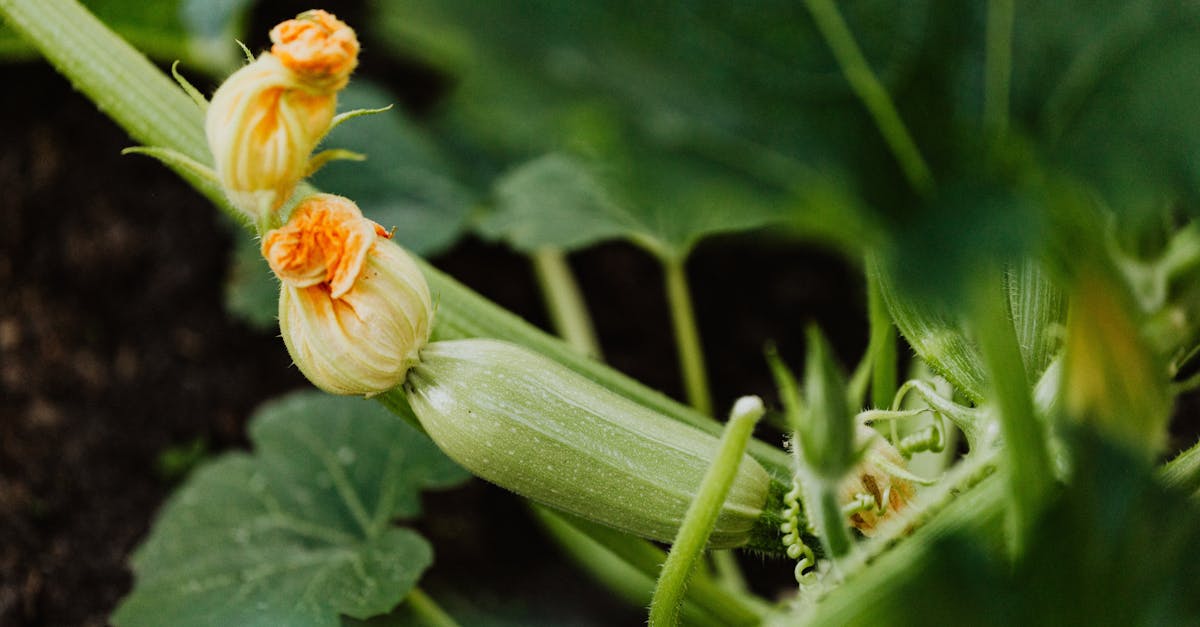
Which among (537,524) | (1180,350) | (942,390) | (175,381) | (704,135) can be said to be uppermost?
(1180,350)

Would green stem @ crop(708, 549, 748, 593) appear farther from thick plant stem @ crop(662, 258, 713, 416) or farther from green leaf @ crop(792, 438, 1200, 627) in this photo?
green leaf @ crop(792, 438, 1200, 627)

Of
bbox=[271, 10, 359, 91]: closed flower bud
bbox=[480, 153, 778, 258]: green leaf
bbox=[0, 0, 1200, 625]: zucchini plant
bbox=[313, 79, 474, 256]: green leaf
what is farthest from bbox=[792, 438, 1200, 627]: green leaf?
bbox=[313, 79, 474, 256]: green leaf

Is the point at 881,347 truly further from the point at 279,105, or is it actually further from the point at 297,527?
the point at 297,527

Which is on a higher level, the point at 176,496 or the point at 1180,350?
the point at 1180,350

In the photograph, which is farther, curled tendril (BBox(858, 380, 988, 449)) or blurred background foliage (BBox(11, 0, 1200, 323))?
curled tendril (BBox(858, 380, 988, 449))

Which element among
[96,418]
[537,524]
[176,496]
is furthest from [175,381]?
[537,524]

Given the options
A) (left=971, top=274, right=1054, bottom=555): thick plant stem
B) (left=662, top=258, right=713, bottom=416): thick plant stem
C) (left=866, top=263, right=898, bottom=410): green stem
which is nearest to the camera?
(left=971, top=274, right=1054, bottom=555): thick plant stem

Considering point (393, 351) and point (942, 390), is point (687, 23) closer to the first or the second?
point (393, 351)

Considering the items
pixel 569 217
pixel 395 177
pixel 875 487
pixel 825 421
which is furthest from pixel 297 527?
pixel 825 421
